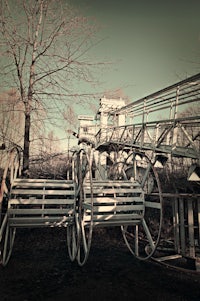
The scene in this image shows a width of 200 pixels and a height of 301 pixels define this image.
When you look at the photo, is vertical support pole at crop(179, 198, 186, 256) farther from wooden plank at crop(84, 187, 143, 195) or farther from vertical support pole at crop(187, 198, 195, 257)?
wooden plank at crop(84, 187, 143, 195)

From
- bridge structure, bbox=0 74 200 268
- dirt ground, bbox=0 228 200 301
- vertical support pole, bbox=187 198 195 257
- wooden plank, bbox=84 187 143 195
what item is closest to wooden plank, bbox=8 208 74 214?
bridge structure, bbox=0 74 200 268

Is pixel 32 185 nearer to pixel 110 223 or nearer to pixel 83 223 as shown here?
pixel 83 223

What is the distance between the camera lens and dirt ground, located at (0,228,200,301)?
3.87m

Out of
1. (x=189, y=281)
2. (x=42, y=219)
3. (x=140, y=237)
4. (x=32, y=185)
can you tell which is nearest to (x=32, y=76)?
(x=32, y=185)

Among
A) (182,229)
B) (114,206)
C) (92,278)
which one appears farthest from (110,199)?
(182,229)

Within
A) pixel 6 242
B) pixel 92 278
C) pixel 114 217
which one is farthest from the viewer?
pixel 114 217

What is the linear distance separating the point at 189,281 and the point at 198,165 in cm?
256

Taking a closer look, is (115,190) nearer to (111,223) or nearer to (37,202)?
(111,223)

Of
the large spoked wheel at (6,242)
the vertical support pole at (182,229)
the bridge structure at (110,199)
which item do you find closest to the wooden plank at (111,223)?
the bridge structure at (110,199)

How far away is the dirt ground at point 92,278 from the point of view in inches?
152

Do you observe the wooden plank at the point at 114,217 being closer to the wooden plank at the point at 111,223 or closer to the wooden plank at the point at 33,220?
the wooden plank at the point at 111,223

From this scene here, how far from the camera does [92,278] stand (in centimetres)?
454

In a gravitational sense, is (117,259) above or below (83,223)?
below

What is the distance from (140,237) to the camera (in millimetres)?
8008
